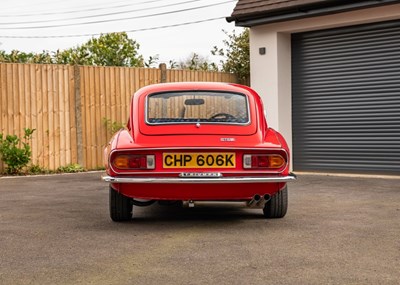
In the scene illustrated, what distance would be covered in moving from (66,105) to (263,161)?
815cm

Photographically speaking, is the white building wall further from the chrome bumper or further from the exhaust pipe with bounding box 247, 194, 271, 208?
the chrome bumper

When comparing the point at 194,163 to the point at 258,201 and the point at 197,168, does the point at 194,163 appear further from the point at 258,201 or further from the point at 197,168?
the point at 258,201

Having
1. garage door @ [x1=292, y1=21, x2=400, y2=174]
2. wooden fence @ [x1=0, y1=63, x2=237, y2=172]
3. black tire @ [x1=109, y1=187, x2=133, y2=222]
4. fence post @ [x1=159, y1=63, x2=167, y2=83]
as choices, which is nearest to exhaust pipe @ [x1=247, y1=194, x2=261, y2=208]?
black tire @ [x1=109, y1=187, x2=133, y2=222]

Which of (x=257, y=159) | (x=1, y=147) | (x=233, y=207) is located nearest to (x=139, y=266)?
(x=257, y=159)

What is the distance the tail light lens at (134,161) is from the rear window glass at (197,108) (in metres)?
0.59

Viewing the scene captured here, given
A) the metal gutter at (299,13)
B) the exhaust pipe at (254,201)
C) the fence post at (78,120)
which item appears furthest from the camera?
the fence post at (78,120)

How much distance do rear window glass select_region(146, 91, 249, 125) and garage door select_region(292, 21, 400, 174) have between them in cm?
644

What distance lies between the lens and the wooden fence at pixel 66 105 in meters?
12.8

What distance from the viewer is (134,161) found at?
618 cm

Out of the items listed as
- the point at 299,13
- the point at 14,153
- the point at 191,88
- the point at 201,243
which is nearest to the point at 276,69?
the point at 299,13

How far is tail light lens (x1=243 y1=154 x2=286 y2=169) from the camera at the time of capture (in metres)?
6.22

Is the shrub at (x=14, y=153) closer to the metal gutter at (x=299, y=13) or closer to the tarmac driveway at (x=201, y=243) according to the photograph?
the tarmac driveway at (x=201, y=243)

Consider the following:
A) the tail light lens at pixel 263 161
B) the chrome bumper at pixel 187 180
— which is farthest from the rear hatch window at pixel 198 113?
the chrome bumper at pixel 187 180

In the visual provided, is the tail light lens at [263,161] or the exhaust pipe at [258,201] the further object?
the exhaust pipe at [258,201]
